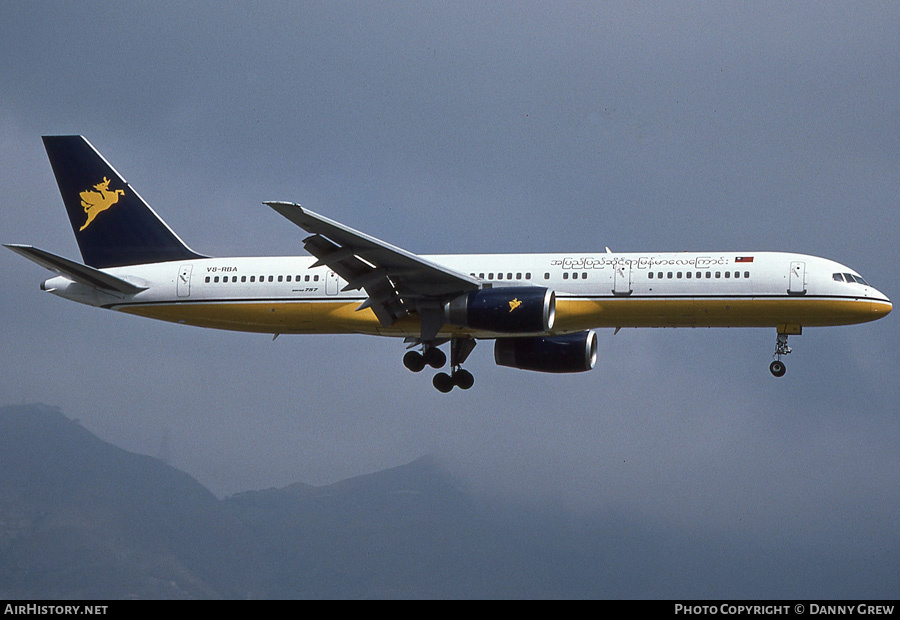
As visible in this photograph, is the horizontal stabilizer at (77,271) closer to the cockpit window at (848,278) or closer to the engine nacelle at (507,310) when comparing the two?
the engine nacelle at (507,310)

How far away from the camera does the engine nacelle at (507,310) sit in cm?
4003

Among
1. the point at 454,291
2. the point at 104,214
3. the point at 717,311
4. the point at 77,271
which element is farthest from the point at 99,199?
the point at 717,311

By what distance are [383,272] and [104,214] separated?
14.3 meters

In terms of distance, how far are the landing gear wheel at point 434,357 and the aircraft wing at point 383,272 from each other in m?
2.38

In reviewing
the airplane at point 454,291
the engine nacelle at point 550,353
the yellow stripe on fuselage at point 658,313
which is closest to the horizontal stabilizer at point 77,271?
the airplane at point 454,291

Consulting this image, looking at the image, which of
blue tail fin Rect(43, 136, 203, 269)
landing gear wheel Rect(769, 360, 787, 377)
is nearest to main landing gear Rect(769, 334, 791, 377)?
landing gear wheel Rect(769, 360, 787, 377)

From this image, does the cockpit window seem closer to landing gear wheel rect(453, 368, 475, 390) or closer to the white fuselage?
the white fuselage

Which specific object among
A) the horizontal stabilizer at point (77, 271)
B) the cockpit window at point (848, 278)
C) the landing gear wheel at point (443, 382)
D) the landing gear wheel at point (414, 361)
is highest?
the horizontal stabilizer at point (77, 271)

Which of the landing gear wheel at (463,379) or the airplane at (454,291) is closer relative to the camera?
the airplane at (454,291)

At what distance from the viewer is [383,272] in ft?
137
